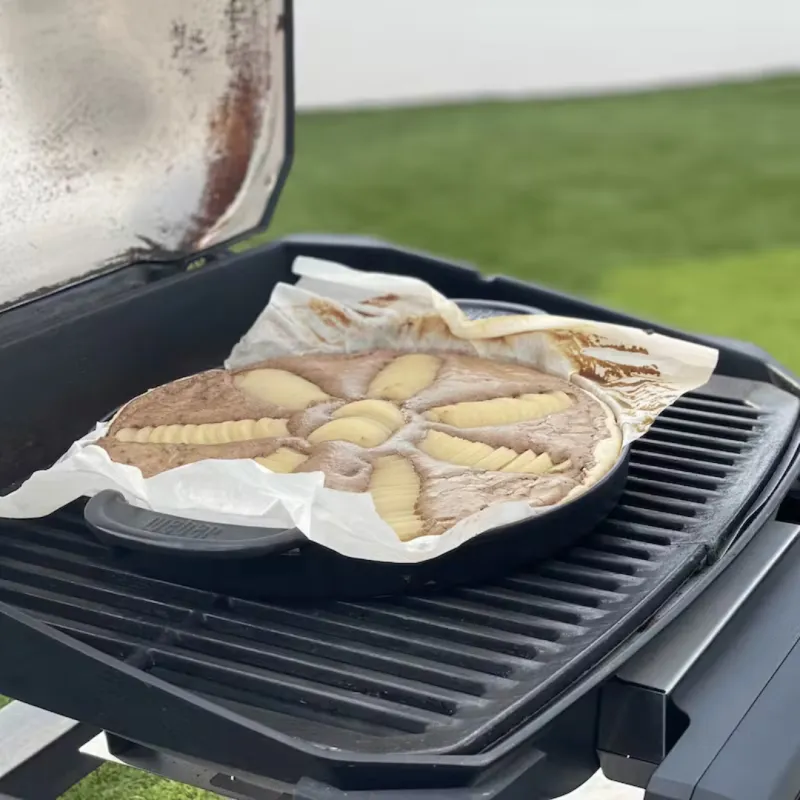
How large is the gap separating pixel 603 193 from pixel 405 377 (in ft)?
11.3

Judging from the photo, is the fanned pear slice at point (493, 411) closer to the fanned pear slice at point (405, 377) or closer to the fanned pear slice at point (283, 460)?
the fanned pear slice at point (405, 377)

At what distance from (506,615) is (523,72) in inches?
214

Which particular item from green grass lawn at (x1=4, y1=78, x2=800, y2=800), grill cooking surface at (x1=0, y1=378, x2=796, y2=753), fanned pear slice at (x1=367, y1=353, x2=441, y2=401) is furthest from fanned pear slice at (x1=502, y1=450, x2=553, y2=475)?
green grass lawn at (x1=4, y1=78, x2=800, y2=800)

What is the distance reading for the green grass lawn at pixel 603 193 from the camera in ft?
13.3

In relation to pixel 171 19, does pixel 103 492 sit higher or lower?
lower

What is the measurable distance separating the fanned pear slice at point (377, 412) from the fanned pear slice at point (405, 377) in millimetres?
55

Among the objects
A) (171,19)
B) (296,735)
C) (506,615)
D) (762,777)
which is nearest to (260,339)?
(171,19)

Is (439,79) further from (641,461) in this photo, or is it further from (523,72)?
(641,461)

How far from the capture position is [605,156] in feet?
17.4

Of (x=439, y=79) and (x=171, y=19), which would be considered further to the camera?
(x=439, y=79)

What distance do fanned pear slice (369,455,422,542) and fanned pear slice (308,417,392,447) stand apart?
0.05 metres

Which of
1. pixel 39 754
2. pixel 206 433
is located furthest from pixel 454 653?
pixel 39 754

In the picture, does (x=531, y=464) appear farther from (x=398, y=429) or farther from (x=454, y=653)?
(x=454, y=653)

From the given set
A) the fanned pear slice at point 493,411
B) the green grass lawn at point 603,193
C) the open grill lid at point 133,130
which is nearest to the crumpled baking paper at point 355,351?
the fanned pear slice at point 493,411
